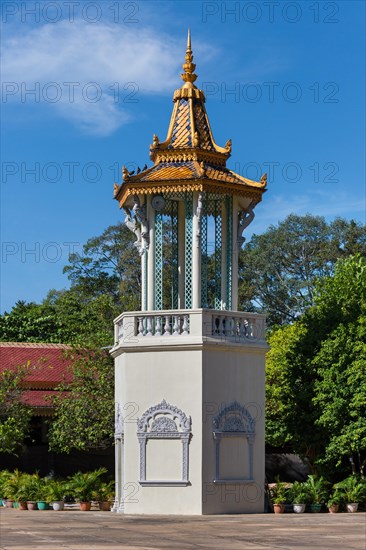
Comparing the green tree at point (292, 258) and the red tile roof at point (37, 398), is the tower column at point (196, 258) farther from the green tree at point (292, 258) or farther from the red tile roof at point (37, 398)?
the green tree at point (292, 258)

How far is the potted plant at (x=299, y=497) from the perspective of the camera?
821 inches

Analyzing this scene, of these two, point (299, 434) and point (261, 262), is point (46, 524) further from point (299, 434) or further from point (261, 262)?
point (261, 262)

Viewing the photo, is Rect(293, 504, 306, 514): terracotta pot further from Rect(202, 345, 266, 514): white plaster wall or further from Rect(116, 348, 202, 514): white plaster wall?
Rect(116, 348, 202, 514): white plaster wall

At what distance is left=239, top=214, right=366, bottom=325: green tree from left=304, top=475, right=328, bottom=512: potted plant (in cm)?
2991

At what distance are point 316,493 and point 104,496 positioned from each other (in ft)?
14.9

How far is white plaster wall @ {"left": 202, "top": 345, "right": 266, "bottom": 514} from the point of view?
1978 cm

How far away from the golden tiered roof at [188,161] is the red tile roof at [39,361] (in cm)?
897

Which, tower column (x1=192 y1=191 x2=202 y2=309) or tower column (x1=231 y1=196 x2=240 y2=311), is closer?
tower column (x1=192 y1=191 x2=202 y2=309)

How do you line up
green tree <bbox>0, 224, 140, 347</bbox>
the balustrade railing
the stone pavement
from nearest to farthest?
the stone pavement, the balustrade railing, green tree <bbox>0, 224, 140, 347</bbox>

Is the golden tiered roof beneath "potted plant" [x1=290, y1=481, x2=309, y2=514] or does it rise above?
above

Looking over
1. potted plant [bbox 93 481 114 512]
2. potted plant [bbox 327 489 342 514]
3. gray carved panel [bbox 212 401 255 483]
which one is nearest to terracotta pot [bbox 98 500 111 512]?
potted plant [bbox 93 481 114 512]

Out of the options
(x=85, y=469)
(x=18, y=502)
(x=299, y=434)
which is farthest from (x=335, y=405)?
(x=85, y=469)

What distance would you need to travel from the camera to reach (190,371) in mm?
19906

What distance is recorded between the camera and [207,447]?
19781mm
